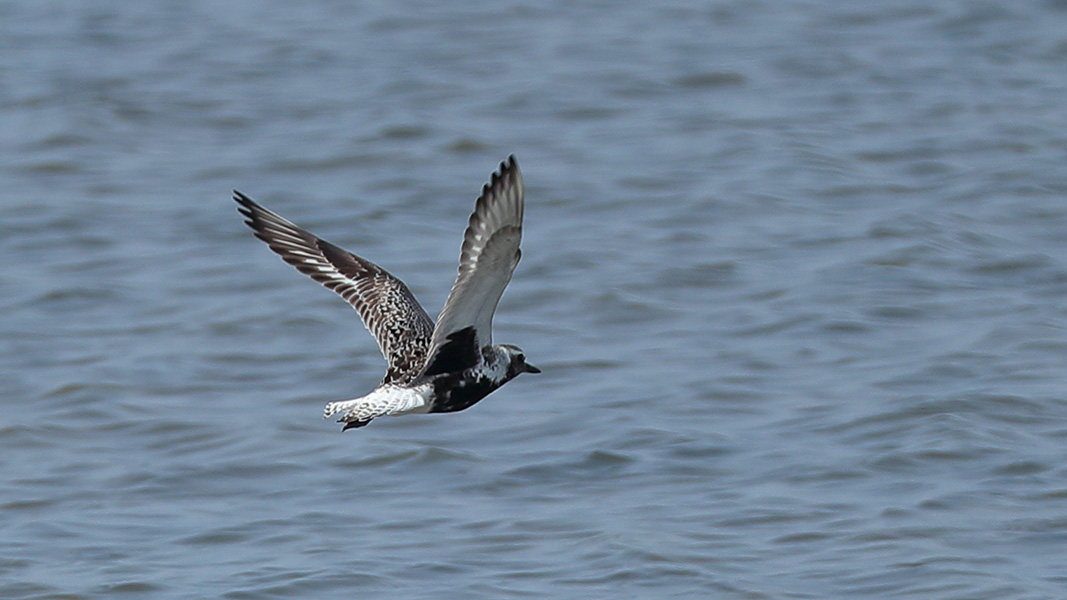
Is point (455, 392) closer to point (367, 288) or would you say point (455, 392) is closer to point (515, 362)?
point (515, 362)

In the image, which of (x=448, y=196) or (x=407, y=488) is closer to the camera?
Result: (x=407, y=488)

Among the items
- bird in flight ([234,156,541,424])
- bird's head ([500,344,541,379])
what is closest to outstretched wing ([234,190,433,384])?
bird in flight ([234,156,541,424])

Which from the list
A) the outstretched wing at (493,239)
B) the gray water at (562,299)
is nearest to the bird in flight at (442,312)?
the outstretched wing at (493,239)

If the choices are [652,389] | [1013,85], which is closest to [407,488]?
[652,389]

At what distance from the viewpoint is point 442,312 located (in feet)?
21.6

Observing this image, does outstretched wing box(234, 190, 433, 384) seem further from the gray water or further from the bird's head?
the gray water

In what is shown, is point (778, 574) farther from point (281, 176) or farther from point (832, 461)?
point (281, 176)

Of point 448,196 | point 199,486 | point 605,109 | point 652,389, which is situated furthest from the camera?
point 605,109

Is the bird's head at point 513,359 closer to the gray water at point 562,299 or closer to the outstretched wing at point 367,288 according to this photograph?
the outstretched wing at point 367,288

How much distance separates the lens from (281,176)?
559 inches

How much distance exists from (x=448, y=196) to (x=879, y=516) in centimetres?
569

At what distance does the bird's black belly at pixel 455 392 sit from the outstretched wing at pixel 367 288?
0.47 metres

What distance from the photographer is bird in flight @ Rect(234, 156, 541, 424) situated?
6273 millimetres

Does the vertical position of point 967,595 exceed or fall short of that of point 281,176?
it falls short
